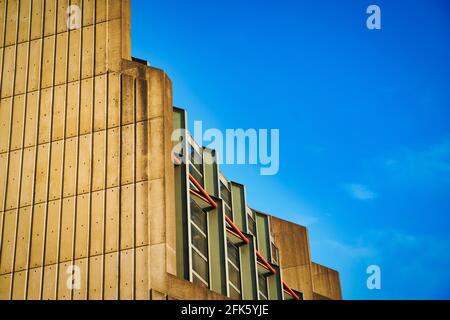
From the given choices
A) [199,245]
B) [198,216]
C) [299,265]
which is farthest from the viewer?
[299,265]

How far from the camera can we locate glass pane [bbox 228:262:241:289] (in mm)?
31062

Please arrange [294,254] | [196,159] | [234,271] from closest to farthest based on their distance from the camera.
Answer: [234,271] → [196,159] → [294,254]

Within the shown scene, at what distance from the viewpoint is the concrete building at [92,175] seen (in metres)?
24.4

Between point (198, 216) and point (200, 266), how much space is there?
2075mm

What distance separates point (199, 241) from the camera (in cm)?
2814

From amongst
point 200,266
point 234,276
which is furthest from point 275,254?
point 200,266

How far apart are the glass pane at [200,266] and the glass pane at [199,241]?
0.35m

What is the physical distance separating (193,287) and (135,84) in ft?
22.6

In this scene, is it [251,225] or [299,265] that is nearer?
[251,225]

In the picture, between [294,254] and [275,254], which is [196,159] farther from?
[294,254]

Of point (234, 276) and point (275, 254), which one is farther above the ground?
point (275, 254)

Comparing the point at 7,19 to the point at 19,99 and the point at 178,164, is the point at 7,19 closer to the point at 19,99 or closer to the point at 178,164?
the point at 19,99
